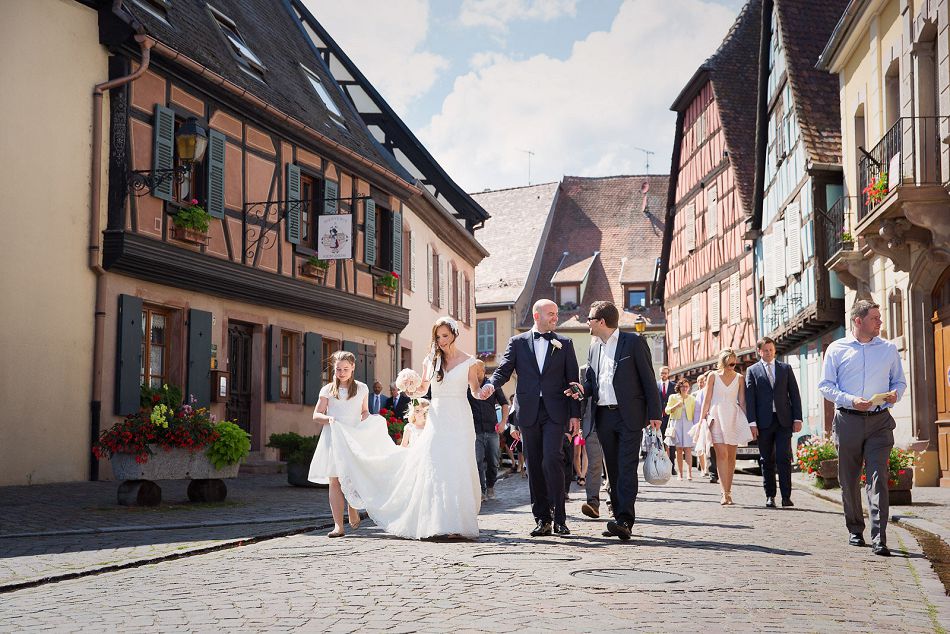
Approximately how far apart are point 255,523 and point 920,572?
A: 20.4ft

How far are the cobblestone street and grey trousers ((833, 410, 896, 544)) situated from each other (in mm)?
256

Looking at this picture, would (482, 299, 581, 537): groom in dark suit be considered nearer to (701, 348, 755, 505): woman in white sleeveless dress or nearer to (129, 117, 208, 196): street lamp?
(701, 348, 755, 505): woman in white sleeveless dress

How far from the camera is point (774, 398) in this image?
1373cm

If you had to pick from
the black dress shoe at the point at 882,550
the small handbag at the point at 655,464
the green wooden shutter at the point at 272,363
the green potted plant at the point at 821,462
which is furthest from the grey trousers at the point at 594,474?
the green wooden shutter at the point at 272,363

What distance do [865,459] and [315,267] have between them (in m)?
15.2

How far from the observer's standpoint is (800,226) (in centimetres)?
2741

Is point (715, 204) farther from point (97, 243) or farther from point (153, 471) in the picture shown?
point (153, 471)

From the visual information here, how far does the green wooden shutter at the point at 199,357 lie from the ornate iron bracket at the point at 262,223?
1.67m

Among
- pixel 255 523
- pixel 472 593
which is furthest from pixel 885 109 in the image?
pixel 472 593

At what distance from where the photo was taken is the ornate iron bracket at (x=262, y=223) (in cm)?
2092

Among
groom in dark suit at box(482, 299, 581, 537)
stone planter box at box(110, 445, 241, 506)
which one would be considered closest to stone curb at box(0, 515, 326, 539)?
stone planter box at box(110, 445, 241, 506)

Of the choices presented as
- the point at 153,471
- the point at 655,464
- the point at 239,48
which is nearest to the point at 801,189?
the point at 239,48

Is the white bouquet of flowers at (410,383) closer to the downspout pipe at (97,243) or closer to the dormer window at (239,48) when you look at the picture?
the downspout pipe at (97,243)

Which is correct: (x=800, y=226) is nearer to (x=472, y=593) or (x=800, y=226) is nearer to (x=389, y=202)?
(x=389, y=202)
